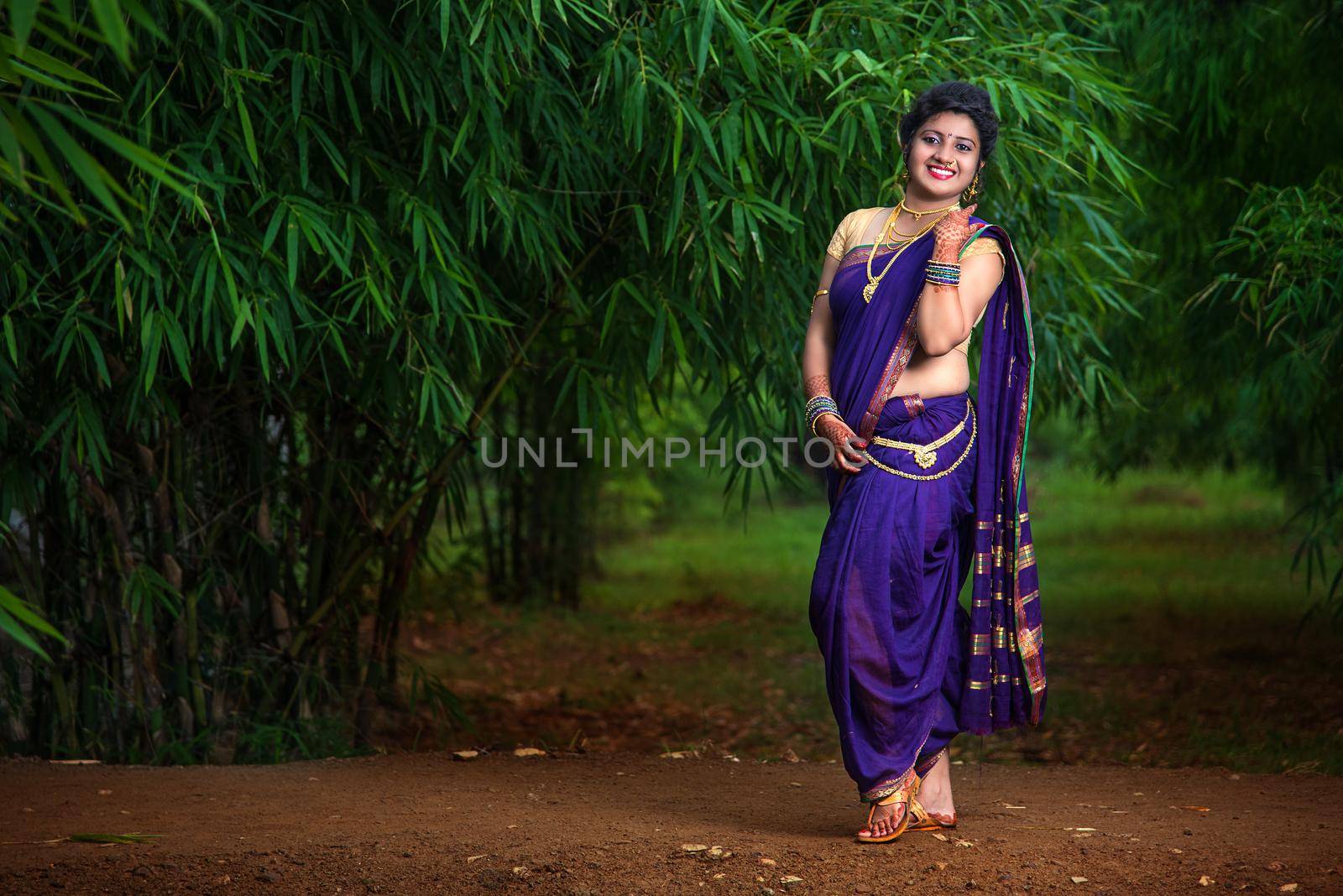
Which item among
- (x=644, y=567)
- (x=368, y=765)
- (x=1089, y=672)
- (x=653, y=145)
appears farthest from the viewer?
(x=644, y=567)

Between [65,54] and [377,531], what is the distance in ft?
5.95

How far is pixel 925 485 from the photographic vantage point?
9.67 ft

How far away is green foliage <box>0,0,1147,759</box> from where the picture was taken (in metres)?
3.49

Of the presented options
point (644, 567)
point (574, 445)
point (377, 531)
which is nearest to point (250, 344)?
point (377, 531)

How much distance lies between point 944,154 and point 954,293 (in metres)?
0.32

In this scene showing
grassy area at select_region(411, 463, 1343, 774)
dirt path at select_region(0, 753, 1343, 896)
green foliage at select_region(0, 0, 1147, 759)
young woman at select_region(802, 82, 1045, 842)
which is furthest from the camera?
grassy area at select_region(411, 463, 1343, 774)

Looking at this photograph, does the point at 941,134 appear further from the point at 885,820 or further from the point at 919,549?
the point at 885,820

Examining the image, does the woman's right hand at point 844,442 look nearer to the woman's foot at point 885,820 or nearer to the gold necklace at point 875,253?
the gold necklace at point 875,253

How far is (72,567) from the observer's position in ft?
14.2

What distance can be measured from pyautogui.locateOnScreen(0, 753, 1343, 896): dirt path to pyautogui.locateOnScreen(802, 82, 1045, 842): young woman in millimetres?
254

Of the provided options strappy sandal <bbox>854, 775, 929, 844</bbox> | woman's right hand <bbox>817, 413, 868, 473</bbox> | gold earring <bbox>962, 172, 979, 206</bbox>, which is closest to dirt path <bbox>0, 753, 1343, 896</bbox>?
strappy sandal <bbox>854, 775, 929, 844</bbox>

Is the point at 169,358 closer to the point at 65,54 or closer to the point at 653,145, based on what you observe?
the point at 65,54

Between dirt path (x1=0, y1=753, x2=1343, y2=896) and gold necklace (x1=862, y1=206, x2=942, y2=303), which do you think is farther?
gold necklace (x1=862, y1=206, x2=942, y2=303)

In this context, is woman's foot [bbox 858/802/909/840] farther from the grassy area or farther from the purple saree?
the grassy area
